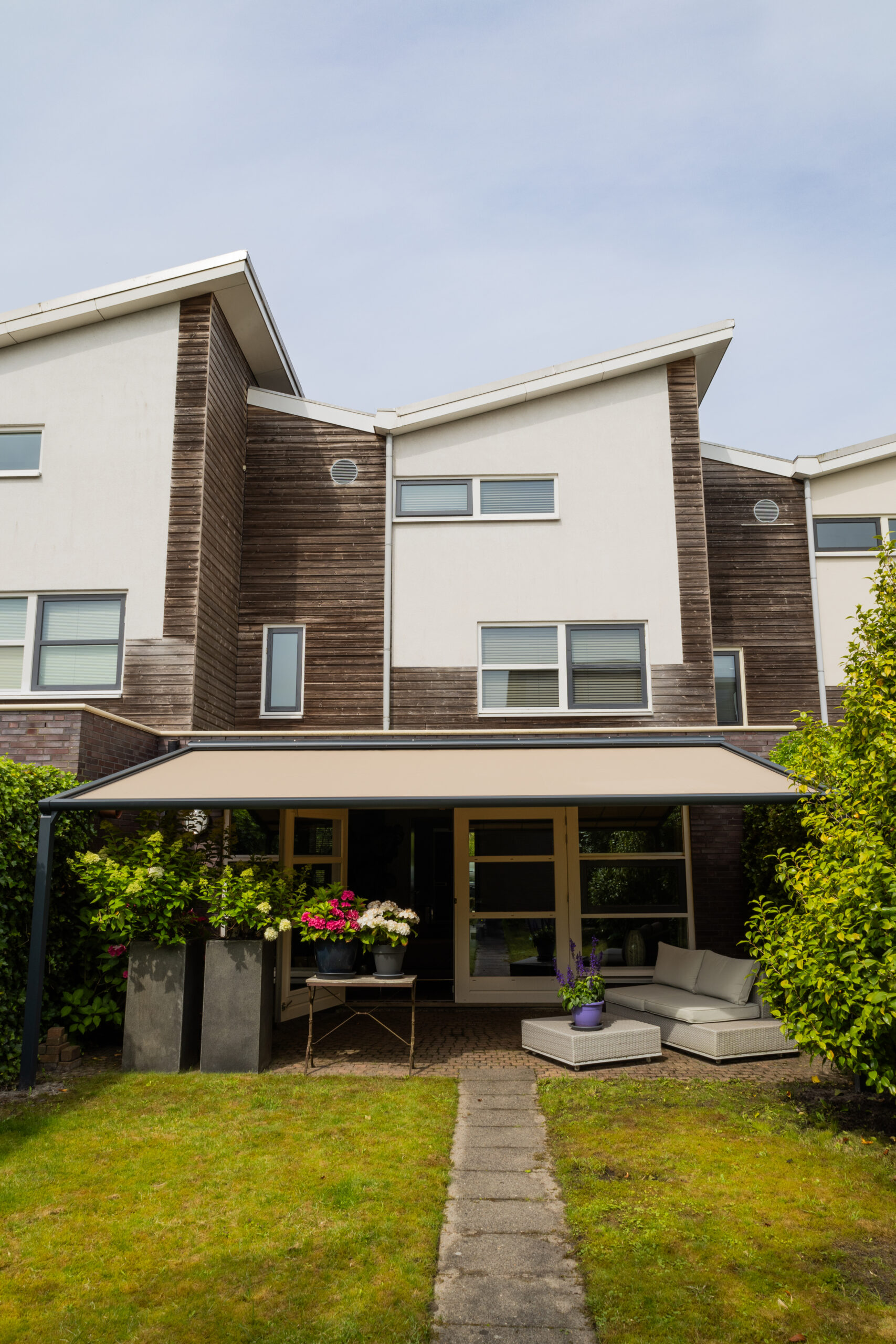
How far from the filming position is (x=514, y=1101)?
7.25 metres

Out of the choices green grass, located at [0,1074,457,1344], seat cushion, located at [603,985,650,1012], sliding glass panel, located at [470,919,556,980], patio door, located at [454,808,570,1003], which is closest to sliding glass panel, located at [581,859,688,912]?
patio door, located at [454,808,570,1003]

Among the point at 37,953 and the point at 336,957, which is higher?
the point at 37,953

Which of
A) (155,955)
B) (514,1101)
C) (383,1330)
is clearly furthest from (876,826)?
(155,955)

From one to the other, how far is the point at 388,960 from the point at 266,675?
18.2 feet

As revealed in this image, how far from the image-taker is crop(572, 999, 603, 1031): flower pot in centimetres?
859

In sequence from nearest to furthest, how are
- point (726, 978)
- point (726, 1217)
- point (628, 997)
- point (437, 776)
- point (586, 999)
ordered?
point (726, 1217) → point (586, 999) → point (437, 776) → point (726, 978) → point (628, 997)

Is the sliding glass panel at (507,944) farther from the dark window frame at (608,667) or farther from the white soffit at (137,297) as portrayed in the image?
the white soffit at (137,297)

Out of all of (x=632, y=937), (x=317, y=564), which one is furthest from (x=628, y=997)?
(x=317, y=564)

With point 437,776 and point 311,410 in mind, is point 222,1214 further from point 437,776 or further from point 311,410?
point 311,410

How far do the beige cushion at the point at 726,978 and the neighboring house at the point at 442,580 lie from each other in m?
1.69

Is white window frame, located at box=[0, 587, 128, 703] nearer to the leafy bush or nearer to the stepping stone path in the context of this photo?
Result: the stepping stone path

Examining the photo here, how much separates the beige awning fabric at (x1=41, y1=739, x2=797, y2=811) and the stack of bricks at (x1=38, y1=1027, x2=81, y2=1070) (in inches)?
84.4

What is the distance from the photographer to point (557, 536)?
1300 cm

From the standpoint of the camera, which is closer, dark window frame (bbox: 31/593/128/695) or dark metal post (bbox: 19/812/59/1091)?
dark metal post (bbox: 19/812/59/1091)
